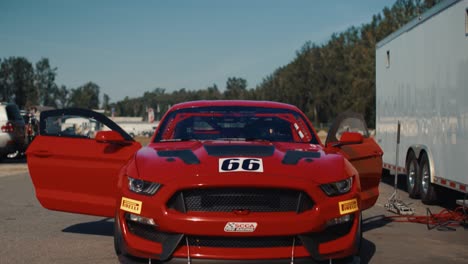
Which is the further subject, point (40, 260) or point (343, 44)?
point (343, 44)

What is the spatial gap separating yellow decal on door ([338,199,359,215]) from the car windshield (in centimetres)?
150

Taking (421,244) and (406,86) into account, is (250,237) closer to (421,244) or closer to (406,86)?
(421,244)

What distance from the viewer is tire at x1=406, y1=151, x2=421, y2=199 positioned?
13102mm

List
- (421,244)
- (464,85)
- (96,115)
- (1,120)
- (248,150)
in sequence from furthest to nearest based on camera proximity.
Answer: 1. (1,120)
2. (464,85)
3. (421,244)
4. (96,115)
5. (248,150)

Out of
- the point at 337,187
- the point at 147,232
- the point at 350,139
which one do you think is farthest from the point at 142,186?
the point at 350,139

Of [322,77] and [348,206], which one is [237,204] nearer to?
[348,206]

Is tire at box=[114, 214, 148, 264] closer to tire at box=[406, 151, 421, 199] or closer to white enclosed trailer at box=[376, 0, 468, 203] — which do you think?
white enclosed trailer at box=[376, 0, 468, 203]

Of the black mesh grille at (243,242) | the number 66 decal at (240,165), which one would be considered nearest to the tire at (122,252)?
the black mesh grille at (243,242)

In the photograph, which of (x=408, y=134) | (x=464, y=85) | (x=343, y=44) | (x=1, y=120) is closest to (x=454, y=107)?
(x=464, y=85)

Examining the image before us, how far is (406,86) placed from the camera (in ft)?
46.3

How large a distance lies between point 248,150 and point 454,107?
20.5 ft

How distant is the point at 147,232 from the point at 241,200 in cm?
72

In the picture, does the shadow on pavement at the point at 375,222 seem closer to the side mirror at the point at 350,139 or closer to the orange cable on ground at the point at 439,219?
the orange cable on ground at the point at 439,219

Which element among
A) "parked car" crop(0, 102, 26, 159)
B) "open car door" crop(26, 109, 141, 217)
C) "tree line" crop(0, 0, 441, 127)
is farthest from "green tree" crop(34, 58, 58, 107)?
"open car door" crop(26, 109, 141, 217)
